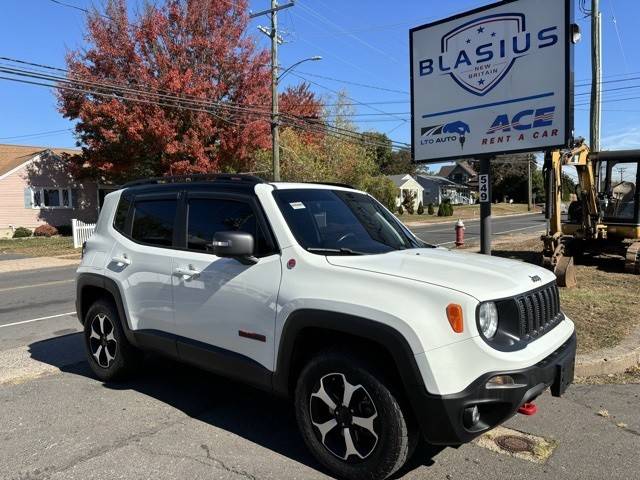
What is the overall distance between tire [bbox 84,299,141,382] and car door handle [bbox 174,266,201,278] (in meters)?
1.14

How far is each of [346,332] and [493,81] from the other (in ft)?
19.7

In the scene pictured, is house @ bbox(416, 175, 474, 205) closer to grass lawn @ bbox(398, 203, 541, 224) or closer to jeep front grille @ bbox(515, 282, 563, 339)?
grass lawn @ bbox(398, 203, 541, 224)

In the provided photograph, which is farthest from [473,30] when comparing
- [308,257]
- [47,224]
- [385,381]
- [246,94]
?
[47,224]

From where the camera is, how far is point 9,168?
3247cm

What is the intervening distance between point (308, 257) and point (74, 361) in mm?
3811

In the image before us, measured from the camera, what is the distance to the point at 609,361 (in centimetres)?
560

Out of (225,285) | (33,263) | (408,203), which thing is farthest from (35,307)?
(408,203)

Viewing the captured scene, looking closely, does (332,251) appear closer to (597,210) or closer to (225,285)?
(225,285)

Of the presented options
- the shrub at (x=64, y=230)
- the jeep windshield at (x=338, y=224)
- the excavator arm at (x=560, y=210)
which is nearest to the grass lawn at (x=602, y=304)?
the excavator arm at (x=560, y=210)

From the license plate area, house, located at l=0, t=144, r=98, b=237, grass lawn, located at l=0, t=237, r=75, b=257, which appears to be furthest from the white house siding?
the license plate area

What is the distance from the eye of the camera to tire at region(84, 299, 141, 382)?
5148 millimetres

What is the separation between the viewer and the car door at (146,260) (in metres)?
4.61

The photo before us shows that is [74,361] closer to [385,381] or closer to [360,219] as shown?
[360,219]

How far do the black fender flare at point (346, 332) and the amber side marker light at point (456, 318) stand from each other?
272 millimetres
